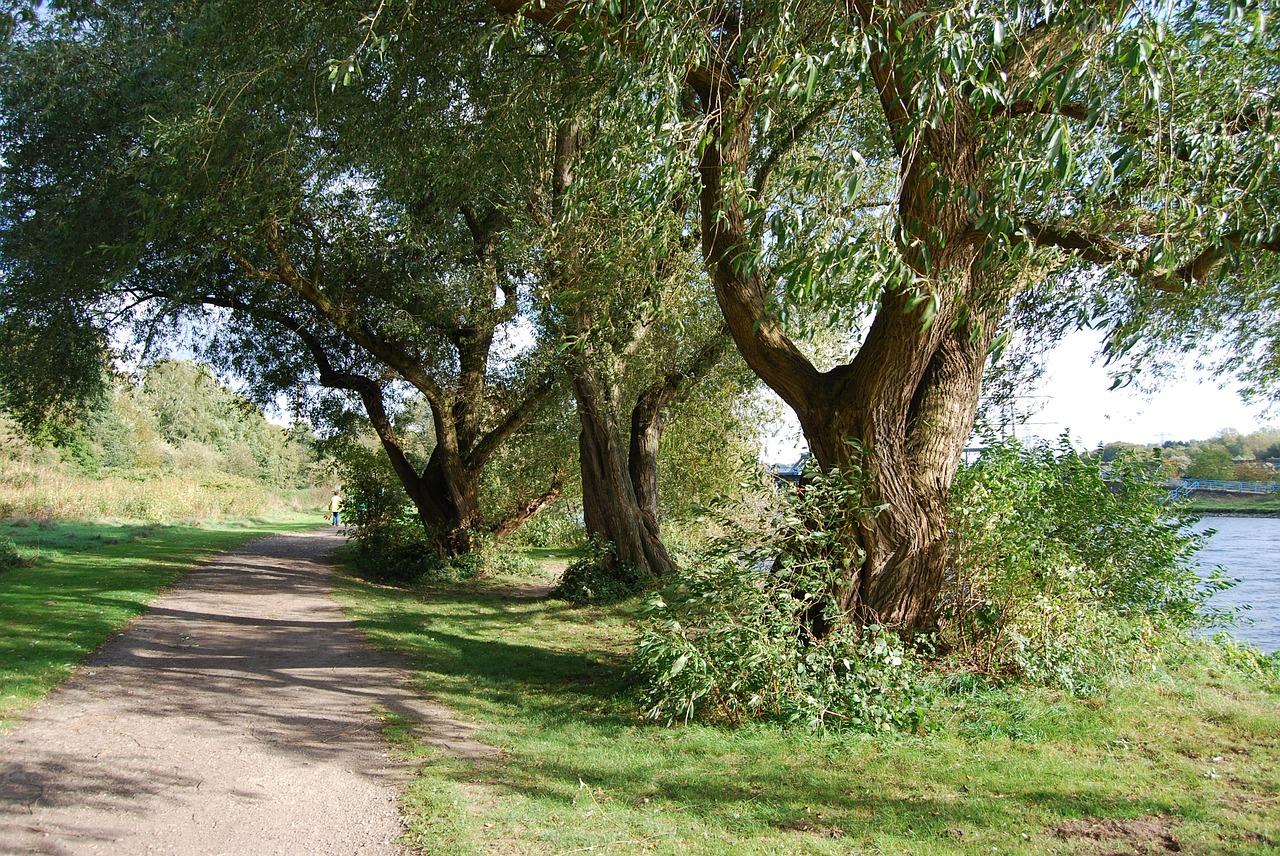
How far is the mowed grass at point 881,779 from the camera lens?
446 centimetres

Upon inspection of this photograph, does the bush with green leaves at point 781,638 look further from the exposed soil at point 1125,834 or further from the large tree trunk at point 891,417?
the exposed soil at point 1125,834

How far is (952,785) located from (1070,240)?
4.74 m

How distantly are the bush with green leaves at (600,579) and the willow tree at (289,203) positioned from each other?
3.23 m

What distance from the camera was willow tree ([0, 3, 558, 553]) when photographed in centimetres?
945

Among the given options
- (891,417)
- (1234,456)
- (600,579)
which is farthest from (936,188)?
(1234,456)

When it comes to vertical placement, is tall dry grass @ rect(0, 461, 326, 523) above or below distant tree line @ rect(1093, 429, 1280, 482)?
below

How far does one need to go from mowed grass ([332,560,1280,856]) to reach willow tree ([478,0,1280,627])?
1.58m

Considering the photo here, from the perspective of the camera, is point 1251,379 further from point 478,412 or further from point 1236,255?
point 478,412

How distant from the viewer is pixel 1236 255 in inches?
196

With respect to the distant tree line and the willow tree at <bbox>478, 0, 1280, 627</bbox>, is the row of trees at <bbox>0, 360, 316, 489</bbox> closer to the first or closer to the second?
the willow tree at <bbox>478, 0, 1280, 627</bbox>

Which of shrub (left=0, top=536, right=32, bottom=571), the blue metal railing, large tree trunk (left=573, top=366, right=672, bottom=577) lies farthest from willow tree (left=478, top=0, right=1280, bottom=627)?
shrub (left=0, top=536, right=32, bottom=571)

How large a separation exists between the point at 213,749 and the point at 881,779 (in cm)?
465

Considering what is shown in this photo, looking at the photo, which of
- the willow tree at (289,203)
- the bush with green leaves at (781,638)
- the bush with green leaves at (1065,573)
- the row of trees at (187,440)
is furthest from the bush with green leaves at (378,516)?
the row of trees at (187,440)

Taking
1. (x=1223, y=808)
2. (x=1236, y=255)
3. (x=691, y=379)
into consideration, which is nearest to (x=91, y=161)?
(x=691, y=379)
